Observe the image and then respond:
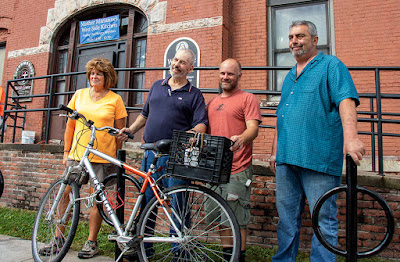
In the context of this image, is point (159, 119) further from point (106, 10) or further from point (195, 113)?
point (106, 10)

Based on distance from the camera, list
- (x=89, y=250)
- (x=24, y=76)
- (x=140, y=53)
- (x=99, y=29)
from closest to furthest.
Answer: (x=89, y=250) < (x=140, y=53) < (x=99, y=29) < (x=24, y=76)

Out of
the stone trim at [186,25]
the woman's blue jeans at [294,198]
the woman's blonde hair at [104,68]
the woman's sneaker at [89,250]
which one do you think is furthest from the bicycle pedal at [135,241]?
the stone trim at [186,25]

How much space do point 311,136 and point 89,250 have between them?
2.53m

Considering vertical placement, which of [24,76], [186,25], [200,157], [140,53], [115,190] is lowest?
[115,190]

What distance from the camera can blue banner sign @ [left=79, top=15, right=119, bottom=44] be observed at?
7523mm

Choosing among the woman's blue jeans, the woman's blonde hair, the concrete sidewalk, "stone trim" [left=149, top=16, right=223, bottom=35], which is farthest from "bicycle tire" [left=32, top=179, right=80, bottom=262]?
"stone trim" [left=149, top=16, right=223, bottom=35]

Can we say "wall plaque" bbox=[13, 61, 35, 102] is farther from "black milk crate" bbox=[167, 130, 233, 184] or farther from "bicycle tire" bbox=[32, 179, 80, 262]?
"black milk crate" bbox=[167, 130, 233, 184]

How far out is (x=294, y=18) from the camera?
21.4ft

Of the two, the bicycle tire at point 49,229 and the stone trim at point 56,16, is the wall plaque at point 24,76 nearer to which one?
the stone trim at point 56,16

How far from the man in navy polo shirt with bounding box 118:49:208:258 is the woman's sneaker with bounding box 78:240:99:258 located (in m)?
0.94

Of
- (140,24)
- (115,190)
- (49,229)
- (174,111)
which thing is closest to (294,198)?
(174,111)

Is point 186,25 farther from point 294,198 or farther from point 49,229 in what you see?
point 294,198

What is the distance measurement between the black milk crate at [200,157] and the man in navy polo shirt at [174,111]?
506mm

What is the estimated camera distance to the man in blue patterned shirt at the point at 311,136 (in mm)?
2037
